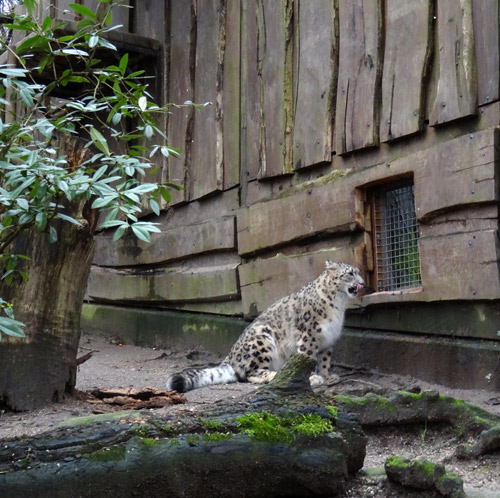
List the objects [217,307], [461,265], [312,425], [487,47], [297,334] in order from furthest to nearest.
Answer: [217,307] → [297,334] → [461,265] → [487,47] → [312,425]

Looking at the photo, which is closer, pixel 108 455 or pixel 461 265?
pixel 108 455

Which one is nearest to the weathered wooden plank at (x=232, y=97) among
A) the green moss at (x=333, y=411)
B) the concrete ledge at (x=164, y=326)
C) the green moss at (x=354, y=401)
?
the concrete ledge at (x=164, y=326)

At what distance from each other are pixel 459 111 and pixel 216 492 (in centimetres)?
383

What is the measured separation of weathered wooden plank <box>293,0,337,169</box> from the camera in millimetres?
7305

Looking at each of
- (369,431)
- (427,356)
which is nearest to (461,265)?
(427,356)

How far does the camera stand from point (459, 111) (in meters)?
5.80

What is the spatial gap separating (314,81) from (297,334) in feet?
8.18

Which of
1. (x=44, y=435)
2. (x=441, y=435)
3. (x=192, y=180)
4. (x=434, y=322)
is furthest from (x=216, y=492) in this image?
(x=192, y=180)

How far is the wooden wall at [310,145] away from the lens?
5.77 meters

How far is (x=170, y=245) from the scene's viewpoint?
991 centimetres

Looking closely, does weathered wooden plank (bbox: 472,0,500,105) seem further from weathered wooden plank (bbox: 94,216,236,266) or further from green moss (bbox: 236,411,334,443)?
weathered wooden plank (bbox: 94,216,236,266)

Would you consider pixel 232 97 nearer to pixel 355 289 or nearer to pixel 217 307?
pixel 217 307

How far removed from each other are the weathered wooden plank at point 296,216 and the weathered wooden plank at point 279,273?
193 mm

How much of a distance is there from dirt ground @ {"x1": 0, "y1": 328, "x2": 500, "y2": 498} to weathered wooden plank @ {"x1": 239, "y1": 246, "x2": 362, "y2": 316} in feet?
3.05
